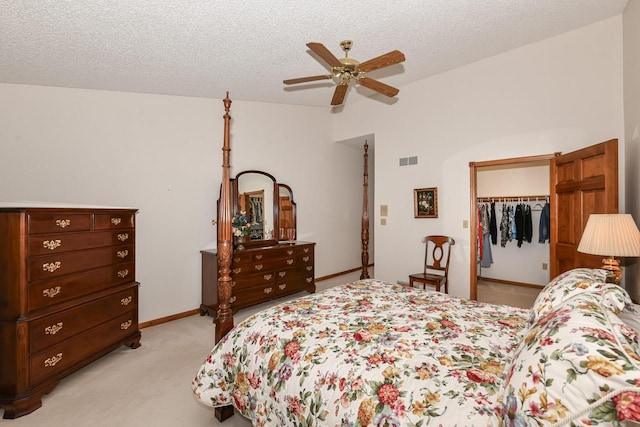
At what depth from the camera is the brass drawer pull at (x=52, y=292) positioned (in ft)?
7.14

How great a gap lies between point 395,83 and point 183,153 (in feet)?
10.0

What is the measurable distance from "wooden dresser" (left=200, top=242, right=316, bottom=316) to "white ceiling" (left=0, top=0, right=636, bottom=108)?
219 centimetres

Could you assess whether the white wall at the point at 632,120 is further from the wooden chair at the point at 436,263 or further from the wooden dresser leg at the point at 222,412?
the wooden dresser leg at the point at 222,412

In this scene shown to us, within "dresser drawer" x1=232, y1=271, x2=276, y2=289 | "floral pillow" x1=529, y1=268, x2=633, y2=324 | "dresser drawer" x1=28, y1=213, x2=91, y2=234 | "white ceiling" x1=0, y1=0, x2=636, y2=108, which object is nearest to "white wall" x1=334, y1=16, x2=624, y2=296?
"white ceiling" x1=0, y1=0, x2=636, y2=108

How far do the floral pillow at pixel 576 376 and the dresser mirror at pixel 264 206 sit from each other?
3674mm

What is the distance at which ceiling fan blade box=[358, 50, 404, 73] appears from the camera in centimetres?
227

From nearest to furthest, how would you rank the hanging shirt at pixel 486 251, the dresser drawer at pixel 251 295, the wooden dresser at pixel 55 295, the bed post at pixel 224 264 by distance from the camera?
the wooden dresser at pixel 55 295 < the bed post at pixel 224 264 < the dresser drawer at pixel 251 295 < the hanging shirt at pixel 486 251

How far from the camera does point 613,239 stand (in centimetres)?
194

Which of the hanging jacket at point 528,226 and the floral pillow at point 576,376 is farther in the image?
the hanging jacket at point 528,226

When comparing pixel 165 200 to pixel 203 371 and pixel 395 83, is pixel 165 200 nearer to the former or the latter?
pixel 203 371

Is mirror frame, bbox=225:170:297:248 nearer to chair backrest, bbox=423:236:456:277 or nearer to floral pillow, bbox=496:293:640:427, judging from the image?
chair backrest, bbox=423:236:456:277

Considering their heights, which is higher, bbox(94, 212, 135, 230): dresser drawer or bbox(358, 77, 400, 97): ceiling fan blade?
bbox(358, 77, 400, 97): ceiling fan blade

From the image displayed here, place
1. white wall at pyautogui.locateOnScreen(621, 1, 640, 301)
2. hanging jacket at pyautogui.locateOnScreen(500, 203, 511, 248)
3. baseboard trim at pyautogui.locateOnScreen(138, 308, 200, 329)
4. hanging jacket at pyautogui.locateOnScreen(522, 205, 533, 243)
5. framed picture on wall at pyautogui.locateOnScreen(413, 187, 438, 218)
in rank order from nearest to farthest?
white wall at pyautogui.locateOnScreen(621, 1, 640, 301) → baseboard trim at pyautogui.locateOnScreen(138, 308, 200, 329) → framed picture on wall at pyautogui.locateOnScreen(413, 187, 438, 218) → hanging jacket at pyautogui.locateOnScreen(522, 205, 533, 243) → hanging jacket at pyautogui.locateOnScreen(500, 203, 511, 248)

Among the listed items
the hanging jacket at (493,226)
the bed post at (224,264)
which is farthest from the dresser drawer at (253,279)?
the hanging jacket at (493,226)
